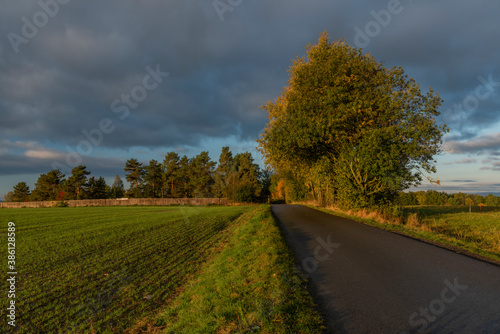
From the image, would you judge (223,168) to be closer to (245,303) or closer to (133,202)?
(133,202)

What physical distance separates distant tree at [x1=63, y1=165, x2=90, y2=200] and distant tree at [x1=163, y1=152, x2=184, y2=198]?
23.9 m

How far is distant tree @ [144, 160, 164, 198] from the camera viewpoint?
90000mm

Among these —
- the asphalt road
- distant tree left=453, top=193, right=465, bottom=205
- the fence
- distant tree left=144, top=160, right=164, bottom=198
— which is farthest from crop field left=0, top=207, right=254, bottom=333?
distant tree left=453, top=193, right=465, bottom=205

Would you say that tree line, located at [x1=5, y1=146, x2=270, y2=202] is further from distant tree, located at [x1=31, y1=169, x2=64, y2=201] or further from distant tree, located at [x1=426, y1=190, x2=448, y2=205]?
distant tree, located at [x1=426, y1=190, x2=448, y2=205]

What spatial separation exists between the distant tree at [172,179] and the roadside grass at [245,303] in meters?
85.6

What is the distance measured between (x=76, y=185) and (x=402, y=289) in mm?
96325

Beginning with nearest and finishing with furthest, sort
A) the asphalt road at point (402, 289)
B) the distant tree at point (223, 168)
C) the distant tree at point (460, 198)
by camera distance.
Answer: the asphalt road at point (402, 289), the distant tree at point (223, 168), the distant tree at point (460, 198)

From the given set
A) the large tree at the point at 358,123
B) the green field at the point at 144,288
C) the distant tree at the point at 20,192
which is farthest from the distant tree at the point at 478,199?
the distant tree at the point at 20,192

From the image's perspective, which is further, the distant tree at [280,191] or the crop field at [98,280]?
the distant tree at [280,191]

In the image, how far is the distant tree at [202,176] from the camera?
86125mm

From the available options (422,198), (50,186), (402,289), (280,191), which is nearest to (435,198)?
(422,198)

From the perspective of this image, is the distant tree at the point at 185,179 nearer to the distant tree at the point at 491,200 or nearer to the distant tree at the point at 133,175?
the distant tree at the point at 133,175

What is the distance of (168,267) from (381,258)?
6.13 metres

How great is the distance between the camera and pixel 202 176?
87812mm
